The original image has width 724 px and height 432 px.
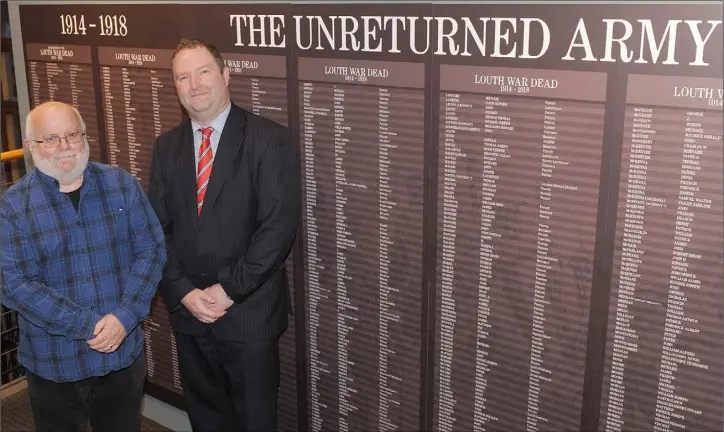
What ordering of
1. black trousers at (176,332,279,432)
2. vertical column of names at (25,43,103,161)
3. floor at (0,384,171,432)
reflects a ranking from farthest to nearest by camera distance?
1. floor at (0,384,171,432)
2. vertical column of names at (25,43,103,161)
3. black trousers at (176,332,279,432)

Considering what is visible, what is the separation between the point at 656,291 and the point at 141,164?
2348mm

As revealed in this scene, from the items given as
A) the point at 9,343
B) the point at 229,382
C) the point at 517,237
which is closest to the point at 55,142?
the point at 229,382

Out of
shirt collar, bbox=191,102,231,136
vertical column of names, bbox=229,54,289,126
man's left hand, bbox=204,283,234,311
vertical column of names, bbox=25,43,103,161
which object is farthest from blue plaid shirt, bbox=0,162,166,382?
vertical column of names, bbox=25,43,103,161

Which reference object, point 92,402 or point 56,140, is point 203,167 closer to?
point 56,140

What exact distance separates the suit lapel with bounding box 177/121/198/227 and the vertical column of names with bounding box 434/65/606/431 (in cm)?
94

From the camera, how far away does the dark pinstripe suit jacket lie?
9.03 feet

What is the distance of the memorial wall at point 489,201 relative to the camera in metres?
2.24

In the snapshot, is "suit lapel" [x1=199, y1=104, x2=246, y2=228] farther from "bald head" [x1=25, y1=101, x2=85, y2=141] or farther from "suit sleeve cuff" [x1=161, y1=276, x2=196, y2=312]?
"bald head" [x1=25, y1=101, x2=85, y2=141]

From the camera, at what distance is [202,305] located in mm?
2830

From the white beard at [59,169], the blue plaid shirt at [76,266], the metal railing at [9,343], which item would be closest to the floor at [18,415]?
the metal railing at [9,343]

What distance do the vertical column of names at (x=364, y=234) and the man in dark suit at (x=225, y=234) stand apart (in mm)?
181

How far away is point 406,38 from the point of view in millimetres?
2621

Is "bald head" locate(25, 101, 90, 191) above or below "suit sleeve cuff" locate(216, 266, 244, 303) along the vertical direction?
above

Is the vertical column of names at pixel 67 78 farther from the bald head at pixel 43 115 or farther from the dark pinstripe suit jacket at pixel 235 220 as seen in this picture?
the bald head at pixel 43 115
